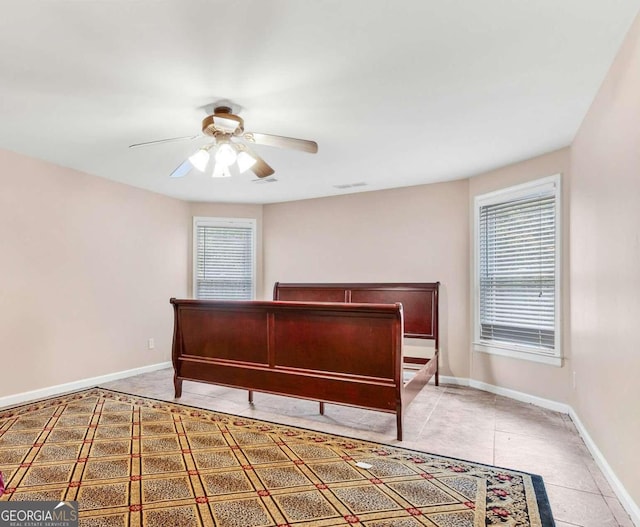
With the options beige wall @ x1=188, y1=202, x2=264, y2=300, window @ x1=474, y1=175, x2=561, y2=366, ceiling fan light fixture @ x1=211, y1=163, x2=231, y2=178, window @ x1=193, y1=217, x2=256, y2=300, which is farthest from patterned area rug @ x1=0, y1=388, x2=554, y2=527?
beige wall @ x1=188, y1=202, x2=264, y2=300

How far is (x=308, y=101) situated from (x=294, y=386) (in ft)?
7.40

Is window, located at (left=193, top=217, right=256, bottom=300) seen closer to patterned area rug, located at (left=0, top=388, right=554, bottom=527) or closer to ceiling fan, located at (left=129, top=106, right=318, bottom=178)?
patterned area rug, located at (left=0, top=388, right=554, bottom=527)

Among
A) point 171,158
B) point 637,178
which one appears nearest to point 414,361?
point 637,178

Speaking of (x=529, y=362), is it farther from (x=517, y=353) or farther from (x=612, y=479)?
(x=612, y=479)

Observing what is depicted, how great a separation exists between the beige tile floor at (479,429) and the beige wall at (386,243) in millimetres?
1016

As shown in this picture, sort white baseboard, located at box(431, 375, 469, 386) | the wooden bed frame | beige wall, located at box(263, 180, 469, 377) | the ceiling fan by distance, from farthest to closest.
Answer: beige wall, located at box(263, 180, 469, 377), white baseboard, located at box(431, 375, 469, 386), the wooden bed frame, the ceiling fan

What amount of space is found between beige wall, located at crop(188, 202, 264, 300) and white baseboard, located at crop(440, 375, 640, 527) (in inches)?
121

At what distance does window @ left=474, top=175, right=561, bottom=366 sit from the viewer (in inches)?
149

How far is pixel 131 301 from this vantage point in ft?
16.7

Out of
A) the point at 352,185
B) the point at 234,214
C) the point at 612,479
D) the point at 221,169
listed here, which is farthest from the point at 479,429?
the point at 234,214

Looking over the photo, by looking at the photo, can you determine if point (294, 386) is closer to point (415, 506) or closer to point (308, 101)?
point (415, 506)

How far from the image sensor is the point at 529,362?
393 cm

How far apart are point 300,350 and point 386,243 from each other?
7.77 ft

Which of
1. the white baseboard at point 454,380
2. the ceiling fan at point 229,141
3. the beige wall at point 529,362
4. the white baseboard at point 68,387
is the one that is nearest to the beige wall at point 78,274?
the white baseboard at point 68,387
